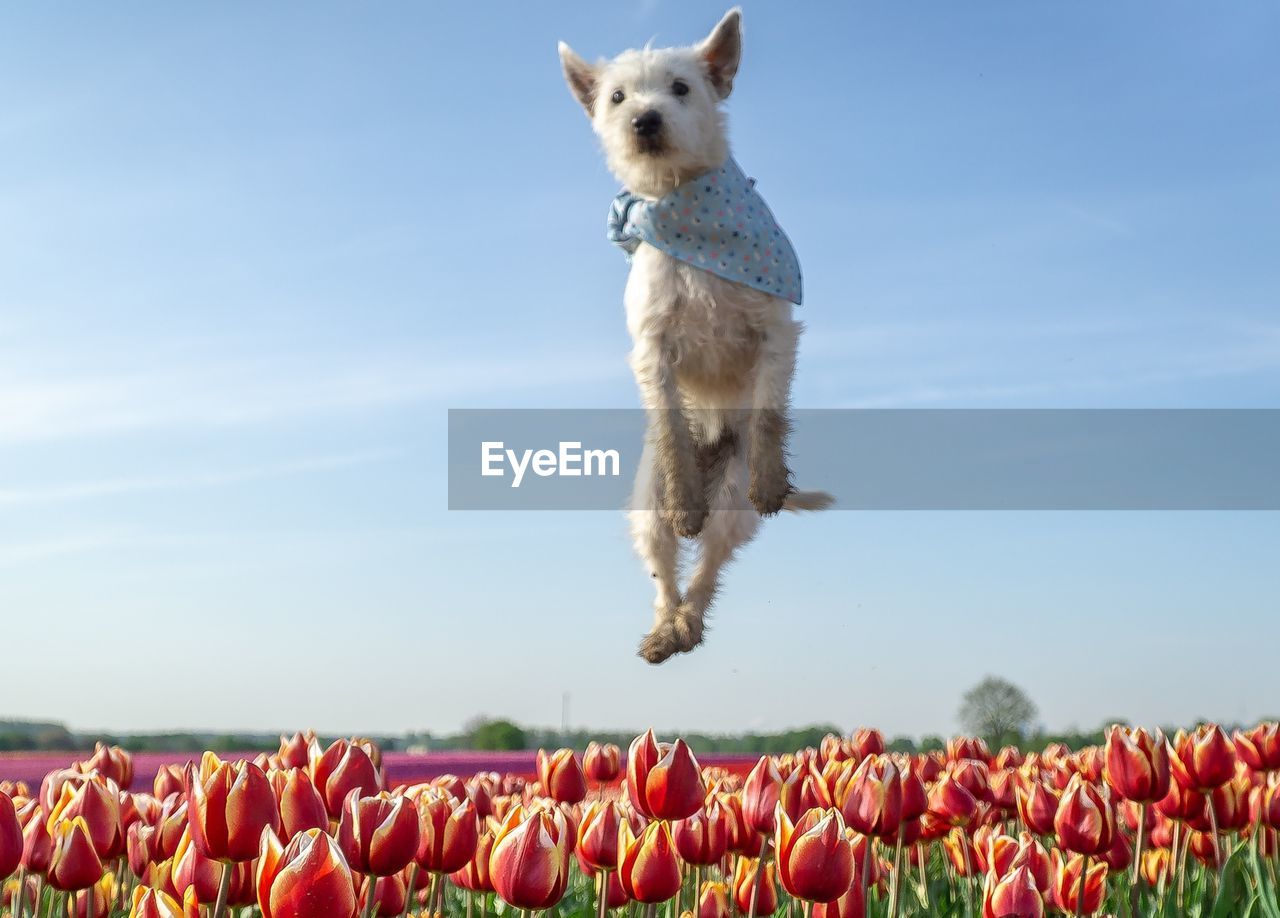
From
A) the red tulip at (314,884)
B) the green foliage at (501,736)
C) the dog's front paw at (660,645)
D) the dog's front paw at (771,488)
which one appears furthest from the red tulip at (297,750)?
the green foliage at (501,736)

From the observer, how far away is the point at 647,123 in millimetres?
5953

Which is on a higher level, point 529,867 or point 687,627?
point 687,627

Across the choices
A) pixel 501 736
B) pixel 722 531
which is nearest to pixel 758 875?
pixel 722 531

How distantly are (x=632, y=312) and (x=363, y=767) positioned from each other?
402 cm

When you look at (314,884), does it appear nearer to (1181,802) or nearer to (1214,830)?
(1181,802)

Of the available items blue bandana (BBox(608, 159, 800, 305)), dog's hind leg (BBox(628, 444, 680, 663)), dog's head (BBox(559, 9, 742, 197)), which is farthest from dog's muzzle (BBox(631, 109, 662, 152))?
dog's hind leg (BBox(628, 444, 680, 663))

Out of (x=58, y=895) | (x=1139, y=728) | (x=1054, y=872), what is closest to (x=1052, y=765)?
(x=1139, y=728)

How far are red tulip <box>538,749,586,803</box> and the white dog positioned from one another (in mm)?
2053

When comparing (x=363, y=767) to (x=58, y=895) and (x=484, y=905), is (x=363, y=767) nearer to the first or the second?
(x=484, y=905)

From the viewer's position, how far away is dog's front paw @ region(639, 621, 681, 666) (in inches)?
236

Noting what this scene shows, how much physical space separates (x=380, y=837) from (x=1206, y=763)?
9.20 feet

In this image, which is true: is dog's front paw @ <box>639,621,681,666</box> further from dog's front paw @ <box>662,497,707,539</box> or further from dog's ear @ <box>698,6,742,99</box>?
dog's ear @ <box>698,6,742,99</box>

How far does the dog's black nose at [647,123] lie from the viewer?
19.5ft

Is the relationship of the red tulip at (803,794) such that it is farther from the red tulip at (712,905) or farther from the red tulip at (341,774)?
the red tulip at (341,774)
